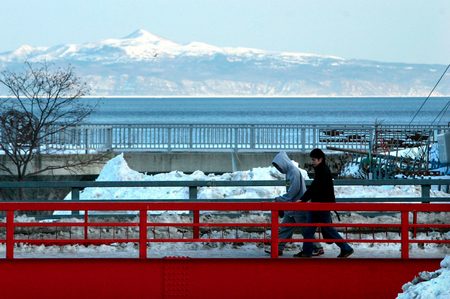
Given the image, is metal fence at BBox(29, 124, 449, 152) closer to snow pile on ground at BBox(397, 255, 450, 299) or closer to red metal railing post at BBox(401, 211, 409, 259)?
red metal railing post at BBox(401, 211, 409, 259)

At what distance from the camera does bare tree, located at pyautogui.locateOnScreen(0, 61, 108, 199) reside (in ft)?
63.6

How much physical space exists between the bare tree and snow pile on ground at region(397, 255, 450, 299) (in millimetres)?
Answer: 14990

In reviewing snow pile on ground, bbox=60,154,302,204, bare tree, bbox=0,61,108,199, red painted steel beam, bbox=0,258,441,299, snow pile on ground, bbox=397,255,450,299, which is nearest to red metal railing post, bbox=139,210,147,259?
red painted steel beam, bbox=0,258,441,299

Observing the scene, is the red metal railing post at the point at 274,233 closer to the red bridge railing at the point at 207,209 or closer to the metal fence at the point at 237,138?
the red bridge railing at the point at 207,209

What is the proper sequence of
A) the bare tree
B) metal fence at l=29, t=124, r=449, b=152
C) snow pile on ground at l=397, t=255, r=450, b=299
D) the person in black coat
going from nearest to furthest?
snow pile on ground at l=397, t=255, r=450, b=299 → the person in black coat → the bare tree → metal fence at l=29, t=124, r=449, b=152

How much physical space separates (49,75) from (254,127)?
27.5 feet

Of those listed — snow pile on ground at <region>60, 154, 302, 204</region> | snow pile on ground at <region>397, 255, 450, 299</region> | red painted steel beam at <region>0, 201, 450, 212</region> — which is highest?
red painted steel beam at <region>0, 201, 450, 212</region>

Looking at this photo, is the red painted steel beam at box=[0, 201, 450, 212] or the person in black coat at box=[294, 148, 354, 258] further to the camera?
the person in black coat at box=[294, 148, 354, 258]

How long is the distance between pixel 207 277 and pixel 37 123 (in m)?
14.5

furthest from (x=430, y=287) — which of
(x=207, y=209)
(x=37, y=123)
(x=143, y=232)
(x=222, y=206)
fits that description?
(x=37, y=123)

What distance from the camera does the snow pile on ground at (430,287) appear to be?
555 cm

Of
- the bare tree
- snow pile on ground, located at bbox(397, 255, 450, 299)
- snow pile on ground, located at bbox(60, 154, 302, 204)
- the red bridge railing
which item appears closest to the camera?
snow pile on ground, located at bbox(397, 255, 450, 299)

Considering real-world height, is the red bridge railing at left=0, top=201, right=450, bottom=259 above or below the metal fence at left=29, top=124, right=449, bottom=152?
below

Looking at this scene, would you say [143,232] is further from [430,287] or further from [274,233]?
[430,287]
